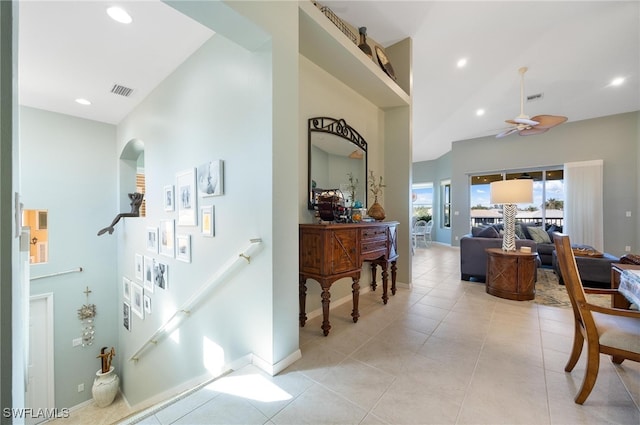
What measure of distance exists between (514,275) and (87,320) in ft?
23.4

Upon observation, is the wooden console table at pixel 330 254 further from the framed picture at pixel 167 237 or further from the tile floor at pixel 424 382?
the framed picture at pixel 167 237

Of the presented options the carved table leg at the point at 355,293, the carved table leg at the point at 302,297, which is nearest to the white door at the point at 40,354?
the carved table leg at the point at 302,297

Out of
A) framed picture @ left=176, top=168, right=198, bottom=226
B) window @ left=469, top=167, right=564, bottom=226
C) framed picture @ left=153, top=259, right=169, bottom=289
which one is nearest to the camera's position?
framed picture @ left=176, top=168, right=198, bottom=226

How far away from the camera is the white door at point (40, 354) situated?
13.4 feet

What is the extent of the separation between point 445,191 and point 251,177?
8.68 metres

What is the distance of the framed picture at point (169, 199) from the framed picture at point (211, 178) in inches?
28.2

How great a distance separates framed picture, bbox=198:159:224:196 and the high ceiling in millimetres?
1376

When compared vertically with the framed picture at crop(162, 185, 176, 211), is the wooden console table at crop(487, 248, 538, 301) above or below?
below

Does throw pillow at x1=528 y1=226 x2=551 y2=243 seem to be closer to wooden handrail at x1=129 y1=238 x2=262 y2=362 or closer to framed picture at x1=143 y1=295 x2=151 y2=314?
wooden handrail at x1=129 y1=238 x2=262 y2=362

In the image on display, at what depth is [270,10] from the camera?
170cm

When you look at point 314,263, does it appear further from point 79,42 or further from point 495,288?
point 79,42

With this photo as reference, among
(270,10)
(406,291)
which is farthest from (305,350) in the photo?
(270,10)

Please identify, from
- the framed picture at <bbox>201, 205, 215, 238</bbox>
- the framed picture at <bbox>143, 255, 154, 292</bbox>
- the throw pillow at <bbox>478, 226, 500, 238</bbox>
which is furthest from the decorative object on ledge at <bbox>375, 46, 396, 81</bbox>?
the framed picture at <bbox>143, 255, 154, 292</bbox>

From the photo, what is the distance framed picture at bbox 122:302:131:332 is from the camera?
13.9ft
